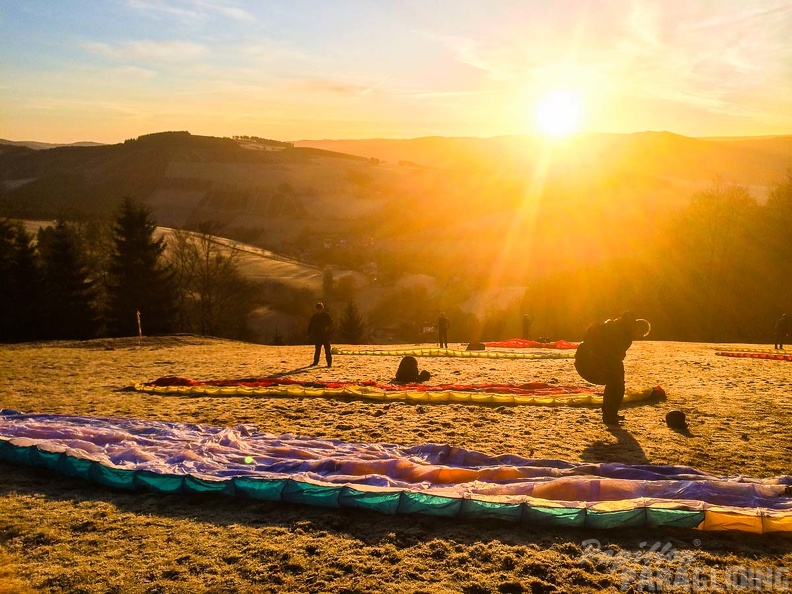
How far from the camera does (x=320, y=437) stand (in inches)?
412

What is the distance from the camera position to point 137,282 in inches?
1674

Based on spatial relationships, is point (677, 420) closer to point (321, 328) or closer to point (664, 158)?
point (321, 328)

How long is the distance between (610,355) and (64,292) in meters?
39.7

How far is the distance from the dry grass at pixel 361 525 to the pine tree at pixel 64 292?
94.8ft

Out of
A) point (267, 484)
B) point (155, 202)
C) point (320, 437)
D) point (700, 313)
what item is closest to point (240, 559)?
point (267, 484)

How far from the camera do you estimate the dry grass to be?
18.2 ft

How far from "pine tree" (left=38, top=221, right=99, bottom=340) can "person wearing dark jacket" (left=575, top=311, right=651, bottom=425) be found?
38711mm

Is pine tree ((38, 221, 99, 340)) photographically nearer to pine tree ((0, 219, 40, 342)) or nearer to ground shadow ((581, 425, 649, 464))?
pine tree ((0, 219, 40, 342))

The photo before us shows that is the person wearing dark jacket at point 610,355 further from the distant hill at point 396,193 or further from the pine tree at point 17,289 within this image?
the distant hill at point 396,193

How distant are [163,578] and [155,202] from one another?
141211mm

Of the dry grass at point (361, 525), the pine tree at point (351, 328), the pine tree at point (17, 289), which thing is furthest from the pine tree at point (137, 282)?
the dry grass at point (361, 525)

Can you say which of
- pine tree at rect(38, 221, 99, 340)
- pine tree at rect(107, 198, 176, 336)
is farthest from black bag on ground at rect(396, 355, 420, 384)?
pine tree at rect(38, 221, 99, 340)

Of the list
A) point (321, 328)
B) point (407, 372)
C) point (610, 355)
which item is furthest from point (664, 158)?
point (610, 355)

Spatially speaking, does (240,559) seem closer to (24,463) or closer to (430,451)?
(430,451)
